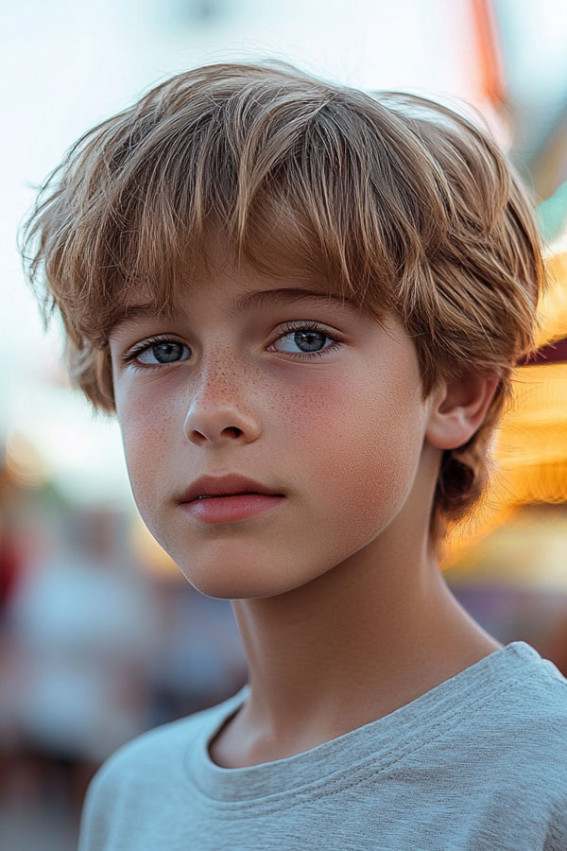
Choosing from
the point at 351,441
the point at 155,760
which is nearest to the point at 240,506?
the point at 351,441

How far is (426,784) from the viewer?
776 mm

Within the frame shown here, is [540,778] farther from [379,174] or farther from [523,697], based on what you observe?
[379,174]

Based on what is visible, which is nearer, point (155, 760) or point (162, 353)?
point (162, 353)

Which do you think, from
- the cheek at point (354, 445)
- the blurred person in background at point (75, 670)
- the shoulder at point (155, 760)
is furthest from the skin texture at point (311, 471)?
the blurred person in background at point (75, 670)

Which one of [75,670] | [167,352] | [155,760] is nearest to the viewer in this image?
[167,352]

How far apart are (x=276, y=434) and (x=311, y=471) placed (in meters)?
0.05

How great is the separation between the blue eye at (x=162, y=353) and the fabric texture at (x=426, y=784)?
43 centimetres

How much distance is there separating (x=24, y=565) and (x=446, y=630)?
294 cm

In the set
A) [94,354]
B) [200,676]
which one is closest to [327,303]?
[94,354]

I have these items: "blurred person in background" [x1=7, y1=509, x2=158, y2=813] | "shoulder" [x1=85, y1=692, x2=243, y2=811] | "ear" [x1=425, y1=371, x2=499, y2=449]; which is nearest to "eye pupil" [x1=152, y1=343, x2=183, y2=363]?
"ear" [x1=425, y1=371, x2=499, y2=449]

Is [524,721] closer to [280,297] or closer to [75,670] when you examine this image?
[280,297]

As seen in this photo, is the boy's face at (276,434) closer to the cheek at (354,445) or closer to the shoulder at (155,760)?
the cheek at (354,445)

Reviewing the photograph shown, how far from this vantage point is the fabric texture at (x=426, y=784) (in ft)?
2.37

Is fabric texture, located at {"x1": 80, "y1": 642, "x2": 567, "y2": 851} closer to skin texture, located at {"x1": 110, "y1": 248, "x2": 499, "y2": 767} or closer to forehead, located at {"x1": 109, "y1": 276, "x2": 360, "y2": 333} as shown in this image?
skin texture, located at {"x1": 110, "y1": 248, "x2": 499, "y2": 767}
